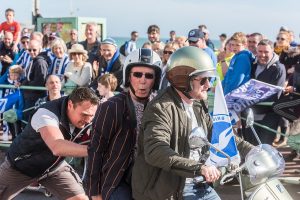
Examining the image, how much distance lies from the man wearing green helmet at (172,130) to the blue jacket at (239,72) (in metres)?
3.12

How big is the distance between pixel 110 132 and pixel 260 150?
899 millimetres

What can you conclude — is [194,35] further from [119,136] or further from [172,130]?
[172,130]

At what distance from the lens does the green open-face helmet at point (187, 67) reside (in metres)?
3.29

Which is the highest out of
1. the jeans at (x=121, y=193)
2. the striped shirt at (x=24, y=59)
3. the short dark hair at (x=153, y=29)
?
the short dark hair at (x=153, y=29)

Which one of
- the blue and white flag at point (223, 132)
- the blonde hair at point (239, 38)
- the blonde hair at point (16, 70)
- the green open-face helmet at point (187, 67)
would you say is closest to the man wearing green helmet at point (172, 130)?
the green open-face helmet at point (187, 67)

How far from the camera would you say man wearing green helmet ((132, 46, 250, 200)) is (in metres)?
3.12

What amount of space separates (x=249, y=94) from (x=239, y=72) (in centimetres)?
36

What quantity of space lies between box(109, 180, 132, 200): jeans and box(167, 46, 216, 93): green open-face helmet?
0.70 meters

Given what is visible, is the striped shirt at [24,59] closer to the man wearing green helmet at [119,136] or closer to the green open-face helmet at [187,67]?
the man wearing green helmet at [119,136]

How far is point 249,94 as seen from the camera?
626 centimetres

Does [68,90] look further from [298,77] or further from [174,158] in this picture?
[174,158]

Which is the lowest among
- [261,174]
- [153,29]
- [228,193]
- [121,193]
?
[228,193]

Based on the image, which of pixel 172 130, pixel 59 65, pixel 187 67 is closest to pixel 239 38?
pixel 59 65

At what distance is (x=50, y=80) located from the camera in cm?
685
